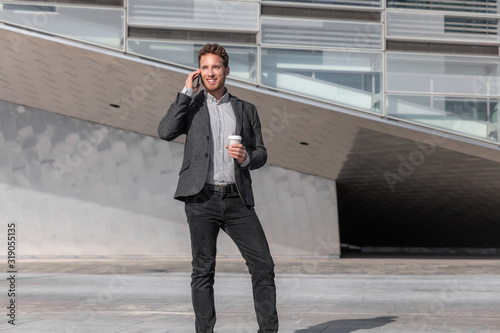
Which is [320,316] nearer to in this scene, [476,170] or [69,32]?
[69,32]

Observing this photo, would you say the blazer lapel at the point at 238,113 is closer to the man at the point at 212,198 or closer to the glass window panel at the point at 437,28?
the man at the point at 212,198

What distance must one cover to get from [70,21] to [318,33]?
204 inches

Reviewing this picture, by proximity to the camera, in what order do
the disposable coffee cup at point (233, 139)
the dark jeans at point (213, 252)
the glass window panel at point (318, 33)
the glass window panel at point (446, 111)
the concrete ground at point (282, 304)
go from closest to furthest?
1. the disposable coffee cup at point (233, 139)
2. the dark jeans at point (213, 252)
3. the concrete ground at point (282, 304)
4. the glass window panel at point (446, 111)
5. the glass window panel at point (318, 33)

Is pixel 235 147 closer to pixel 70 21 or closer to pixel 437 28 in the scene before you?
pixel 70 21

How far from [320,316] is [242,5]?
1062cm

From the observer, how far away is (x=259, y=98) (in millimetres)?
15148

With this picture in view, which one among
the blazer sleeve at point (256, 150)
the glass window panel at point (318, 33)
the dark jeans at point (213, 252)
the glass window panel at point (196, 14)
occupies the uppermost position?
the glass window panel at point (196, 14)

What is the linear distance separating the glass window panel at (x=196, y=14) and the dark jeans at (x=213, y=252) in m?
11.3

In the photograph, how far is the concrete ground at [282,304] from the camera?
5.48 metres

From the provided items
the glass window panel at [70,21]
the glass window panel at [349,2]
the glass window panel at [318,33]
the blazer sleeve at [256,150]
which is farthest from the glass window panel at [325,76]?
the blazer sleeve at [256,150]

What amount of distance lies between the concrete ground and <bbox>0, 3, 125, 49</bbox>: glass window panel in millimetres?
5236

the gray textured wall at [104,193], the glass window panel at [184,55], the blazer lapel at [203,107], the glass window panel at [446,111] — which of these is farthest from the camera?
the gray textured wall at [104,193]

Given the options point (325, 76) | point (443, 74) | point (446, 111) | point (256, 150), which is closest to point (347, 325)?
point (256, 150)

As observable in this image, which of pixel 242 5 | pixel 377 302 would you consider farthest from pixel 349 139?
pixel 377 302
